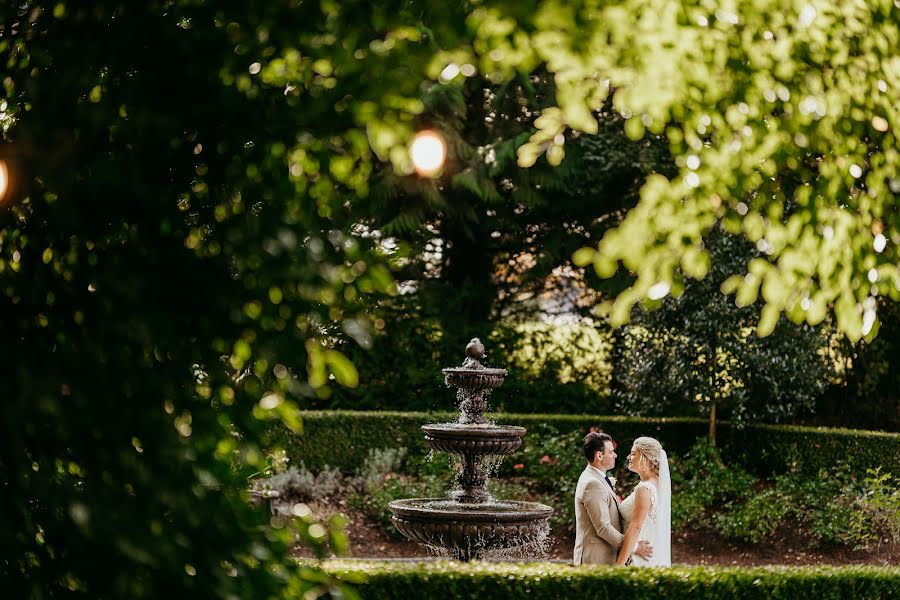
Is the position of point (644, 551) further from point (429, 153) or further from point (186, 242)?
point (429, 153)

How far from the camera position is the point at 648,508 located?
7191mm

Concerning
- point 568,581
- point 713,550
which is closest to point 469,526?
point 568,581

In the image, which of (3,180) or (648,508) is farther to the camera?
(648,508)

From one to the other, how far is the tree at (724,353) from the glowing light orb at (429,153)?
3.41 metres

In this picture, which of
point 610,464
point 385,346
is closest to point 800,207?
point 610,464

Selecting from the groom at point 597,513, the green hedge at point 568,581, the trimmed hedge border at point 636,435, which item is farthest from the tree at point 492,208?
the green hedge at point 568,581

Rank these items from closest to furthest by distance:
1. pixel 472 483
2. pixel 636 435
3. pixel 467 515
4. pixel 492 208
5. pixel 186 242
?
pixel 186 242 < pixel 467 515 < pixel 472 483 < pixel 636 435 < pixel 492 208

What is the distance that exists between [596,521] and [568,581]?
769mm

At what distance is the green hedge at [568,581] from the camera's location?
6508 millimetres

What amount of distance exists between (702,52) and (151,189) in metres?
2.07

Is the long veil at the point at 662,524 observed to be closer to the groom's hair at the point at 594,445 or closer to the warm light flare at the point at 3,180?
the groom's hair at the point at 594,445

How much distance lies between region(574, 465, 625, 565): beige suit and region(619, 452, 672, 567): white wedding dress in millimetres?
97

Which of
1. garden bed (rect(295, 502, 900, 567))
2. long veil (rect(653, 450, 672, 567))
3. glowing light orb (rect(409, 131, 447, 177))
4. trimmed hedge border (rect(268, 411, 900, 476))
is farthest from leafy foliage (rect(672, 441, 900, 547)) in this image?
glowing light orb (rect(409, 131, 447, 177))

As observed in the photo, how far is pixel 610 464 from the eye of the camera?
7.46 m
